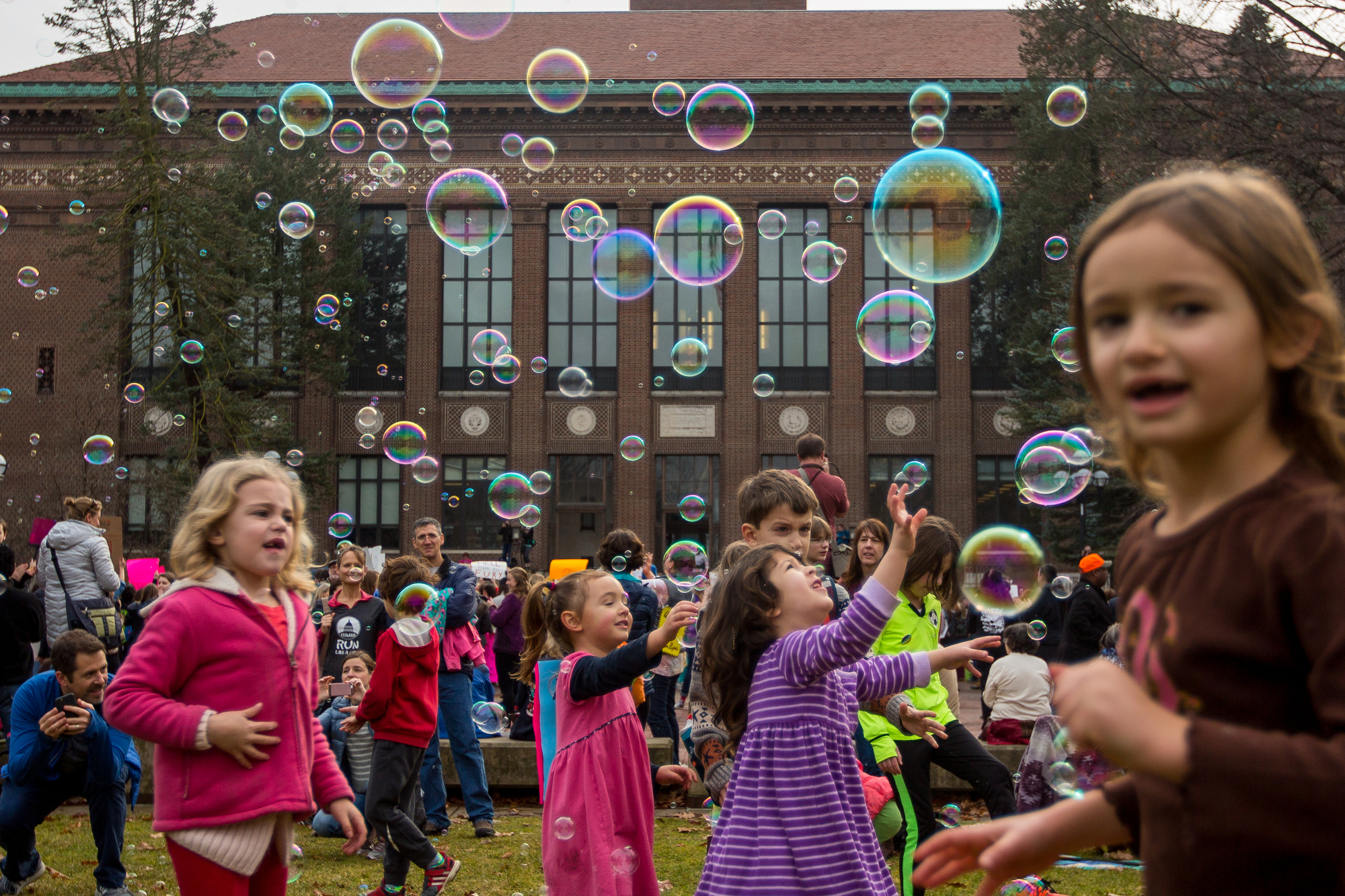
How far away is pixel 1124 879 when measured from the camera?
6.02m


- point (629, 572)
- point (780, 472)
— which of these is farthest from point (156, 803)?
point (629, 572)

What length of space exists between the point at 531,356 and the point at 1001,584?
25.7m

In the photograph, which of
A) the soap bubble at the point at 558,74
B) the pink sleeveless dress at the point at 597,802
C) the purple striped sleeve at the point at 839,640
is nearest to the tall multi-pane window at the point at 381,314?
the soap bubble at the point at 558,74

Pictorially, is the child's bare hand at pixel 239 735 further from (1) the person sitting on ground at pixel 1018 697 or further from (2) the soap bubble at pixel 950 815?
(1) the person sitting on ground at pixel 1018 697

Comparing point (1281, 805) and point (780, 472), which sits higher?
point (780, 472)

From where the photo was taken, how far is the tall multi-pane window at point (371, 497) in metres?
30.1

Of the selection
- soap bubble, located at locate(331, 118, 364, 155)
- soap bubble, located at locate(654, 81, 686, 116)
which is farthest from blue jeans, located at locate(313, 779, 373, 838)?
soap bubble, located at locate(331, 118, 364, 155)

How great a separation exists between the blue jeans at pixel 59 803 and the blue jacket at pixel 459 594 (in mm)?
2352

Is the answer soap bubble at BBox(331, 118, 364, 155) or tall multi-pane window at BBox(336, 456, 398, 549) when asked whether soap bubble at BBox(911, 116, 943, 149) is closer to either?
soap bubble at BBox(331, 118, 364, 155)

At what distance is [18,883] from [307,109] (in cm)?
836

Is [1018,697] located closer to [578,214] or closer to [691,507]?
[691,507]

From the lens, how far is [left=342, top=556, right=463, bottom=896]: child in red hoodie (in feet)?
17.7

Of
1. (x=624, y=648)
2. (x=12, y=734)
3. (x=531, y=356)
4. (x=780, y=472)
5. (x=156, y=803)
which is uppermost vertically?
(x=531, y=356)

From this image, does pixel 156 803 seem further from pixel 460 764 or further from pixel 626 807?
pixel 460 764
